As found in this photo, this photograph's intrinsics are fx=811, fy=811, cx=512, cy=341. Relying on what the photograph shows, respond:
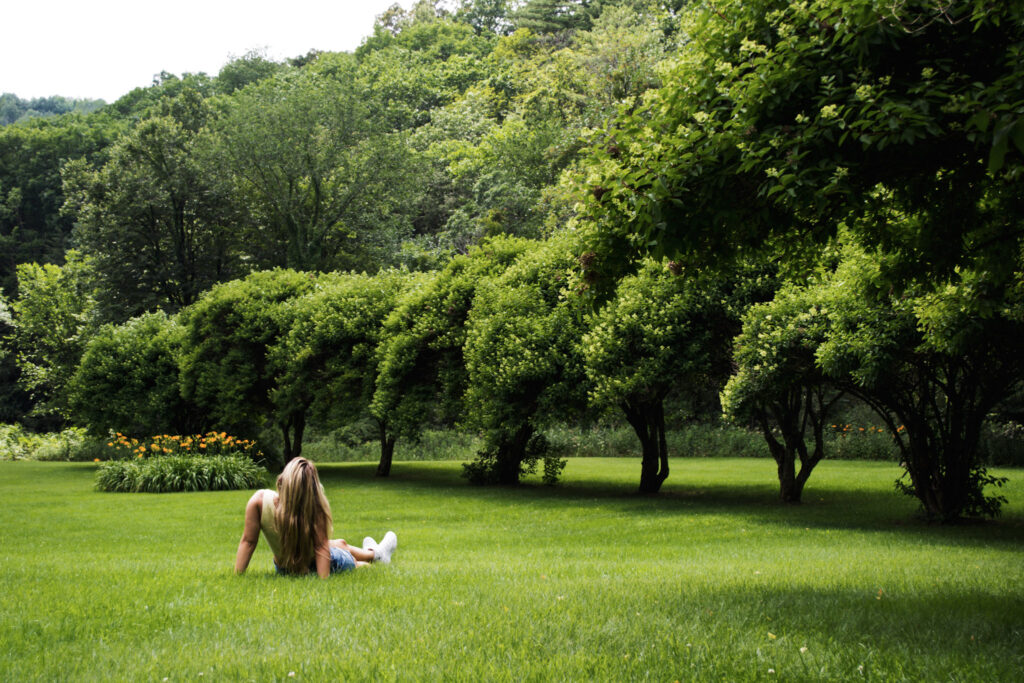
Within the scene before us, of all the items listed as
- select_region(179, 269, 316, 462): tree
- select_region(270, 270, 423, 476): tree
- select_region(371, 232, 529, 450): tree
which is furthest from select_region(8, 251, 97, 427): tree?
select_region(371, 232, 529, 450): tree

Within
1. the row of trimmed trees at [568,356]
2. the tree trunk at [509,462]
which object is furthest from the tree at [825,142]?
the tree trunk at [509,462]

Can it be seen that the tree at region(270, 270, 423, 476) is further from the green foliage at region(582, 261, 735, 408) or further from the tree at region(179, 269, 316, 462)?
the green foliage at region(582, 261, 735, 408)

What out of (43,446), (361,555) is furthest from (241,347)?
(43,446)

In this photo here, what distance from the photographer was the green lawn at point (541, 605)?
4.26m

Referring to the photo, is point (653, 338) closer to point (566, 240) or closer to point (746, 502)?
point (566, 240)

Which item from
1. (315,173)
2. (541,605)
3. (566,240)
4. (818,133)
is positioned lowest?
(541,605)

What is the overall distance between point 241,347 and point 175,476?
6415 millimetres

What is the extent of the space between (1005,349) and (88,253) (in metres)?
40.2

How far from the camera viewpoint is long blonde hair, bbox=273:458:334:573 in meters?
6.85

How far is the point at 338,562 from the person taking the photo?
730 cm

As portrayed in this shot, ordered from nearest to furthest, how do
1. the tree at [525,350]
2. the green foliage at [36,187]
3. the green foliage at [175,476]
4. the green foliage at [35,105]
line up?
1. the tree at [525,350]
2. the green foliage at [175,476]
3. the green foliage at [36,187]
4. the green foliage at [35,105]

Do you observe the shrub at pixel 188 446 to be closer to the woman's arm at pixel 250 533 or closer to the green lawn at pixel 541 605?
the green lawn at pixel 541 605

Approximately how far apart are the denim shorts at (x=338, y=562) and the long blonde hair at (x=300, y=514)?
0.63ft

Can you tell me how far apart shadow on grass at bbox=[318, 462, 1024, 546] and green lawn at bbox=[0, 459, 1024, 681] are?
226 millimetres
